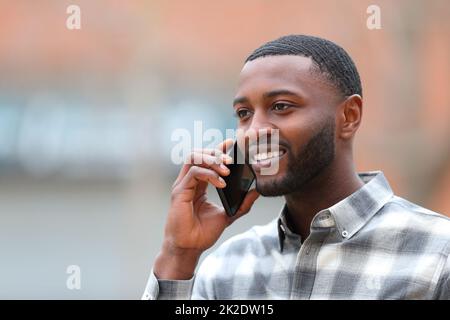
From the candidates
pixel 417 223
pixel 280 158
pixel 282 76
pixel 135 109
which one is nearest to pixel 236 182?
pixel 280 158

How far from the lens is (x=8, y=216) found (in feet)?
21.0

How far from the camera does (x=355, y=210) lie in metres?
1.75

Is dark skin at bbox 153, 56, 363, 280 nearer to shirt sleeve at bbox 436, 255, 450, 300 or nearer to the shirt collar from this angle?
the shirt collar

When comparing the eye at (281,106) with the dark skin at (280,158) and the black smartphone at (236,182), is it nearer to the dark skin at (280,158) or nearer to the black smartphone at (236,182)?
the dark skin at (280,158)

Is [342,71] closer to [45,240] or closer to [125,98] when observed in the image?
[125,98]

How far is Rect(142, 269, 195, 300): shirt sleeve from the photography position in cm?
179

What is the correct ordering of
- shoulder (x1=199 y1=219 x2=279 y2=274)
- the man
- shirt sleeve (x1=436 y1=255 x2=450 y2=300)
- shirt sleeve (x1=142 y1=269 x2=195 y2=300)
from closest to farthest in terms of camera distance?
shirt sleeve (x1=436 y1=255 x2=450 y2=300), the man, shirt sleeve (x1=142 y1=269 x2=195 y2=300), shoulder (x1=199 y1=219 x2=279 y2=274)

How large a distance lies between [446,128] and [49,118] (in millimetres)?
3014

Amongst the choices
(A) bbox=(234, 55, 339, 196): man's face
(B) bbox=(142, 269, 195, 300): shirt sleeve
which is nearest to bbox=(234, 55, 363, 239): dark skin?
(A) bbox=(234, 55, 339, 196): man's face

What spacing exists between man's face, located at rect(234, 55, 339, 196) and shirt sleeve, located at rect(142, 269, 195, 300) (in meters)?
0.30

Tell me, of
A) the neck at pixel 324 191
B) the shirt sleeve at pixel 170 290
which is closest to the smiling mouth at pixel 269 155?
the neck at pixel 324 191

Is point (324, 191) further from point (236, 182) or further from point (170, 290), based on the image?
point (170, 290)

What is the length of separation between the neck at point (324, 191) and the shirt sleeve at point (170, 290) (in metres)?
0.32

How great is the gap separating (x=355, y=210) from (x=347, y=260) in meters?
0.13
